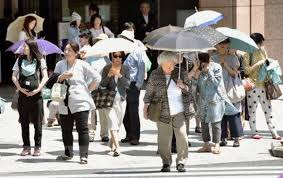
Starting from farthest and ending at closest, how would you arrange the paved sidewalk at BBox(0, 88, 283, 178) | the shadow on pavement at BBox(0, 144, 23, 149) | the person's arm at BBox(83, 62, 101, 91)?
the shadow on pavement at BBox(0, 144, 23, 149) → the person's arm at BBox(83, 62, 101, 91) → the paved sidewalk at BBox(0, 88, 283, 178)

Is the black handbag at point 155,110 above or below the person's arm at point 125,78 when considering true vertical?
below

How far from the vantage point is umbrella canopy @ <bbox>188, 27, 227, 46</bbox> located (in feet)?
37.1

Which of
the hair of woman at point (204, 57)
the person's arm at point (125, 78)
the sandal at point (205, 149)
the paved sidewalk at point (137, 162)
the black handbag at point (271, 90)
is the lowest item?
the paved sidewalk at point (137, 162)

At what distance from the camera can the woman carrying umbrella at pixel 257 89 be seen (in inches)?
516

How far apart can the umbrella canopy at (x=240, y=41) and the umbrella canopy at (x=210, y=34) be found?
1.53 ft

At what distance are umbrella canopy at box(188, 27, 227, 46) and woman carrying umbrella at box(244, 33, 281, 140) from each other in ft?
5.00

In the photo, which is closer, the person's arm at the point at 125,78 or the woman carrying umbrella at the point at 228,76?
the person's arm at the point at 125,78

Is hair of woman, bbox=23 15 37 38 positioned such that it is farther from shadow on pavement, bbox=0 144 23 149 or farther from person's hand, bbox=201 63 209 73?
person's hand, bbox=201 63 209 73

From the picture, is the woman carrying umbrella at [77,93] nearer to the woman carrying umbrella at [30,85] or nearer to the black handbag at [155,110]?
the woman carrying umbrella at [30,85]

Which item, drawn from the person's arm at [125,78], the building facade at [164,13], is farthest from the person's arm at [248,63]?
the building facade at [164,13]

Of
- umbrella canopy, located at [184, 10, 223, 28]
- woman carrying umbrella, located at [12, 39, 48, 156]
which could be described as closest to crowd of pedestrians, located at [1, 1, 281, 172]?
woman carrying umbrella, located at [12, 39, 48, 156]

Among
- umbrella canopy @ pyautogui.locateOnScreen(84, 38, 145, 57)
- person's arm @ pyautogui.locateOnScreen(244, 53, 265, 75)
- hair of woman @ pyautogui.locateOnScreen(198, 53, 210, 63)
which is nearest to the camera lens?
umbrella canopy @ pyautogui.locateOnScreen(84, 38, 145, 57)

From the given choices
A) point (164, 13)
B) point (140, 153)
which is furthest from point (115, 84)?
point (164, 13)

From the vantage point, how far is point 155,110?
1034cm
